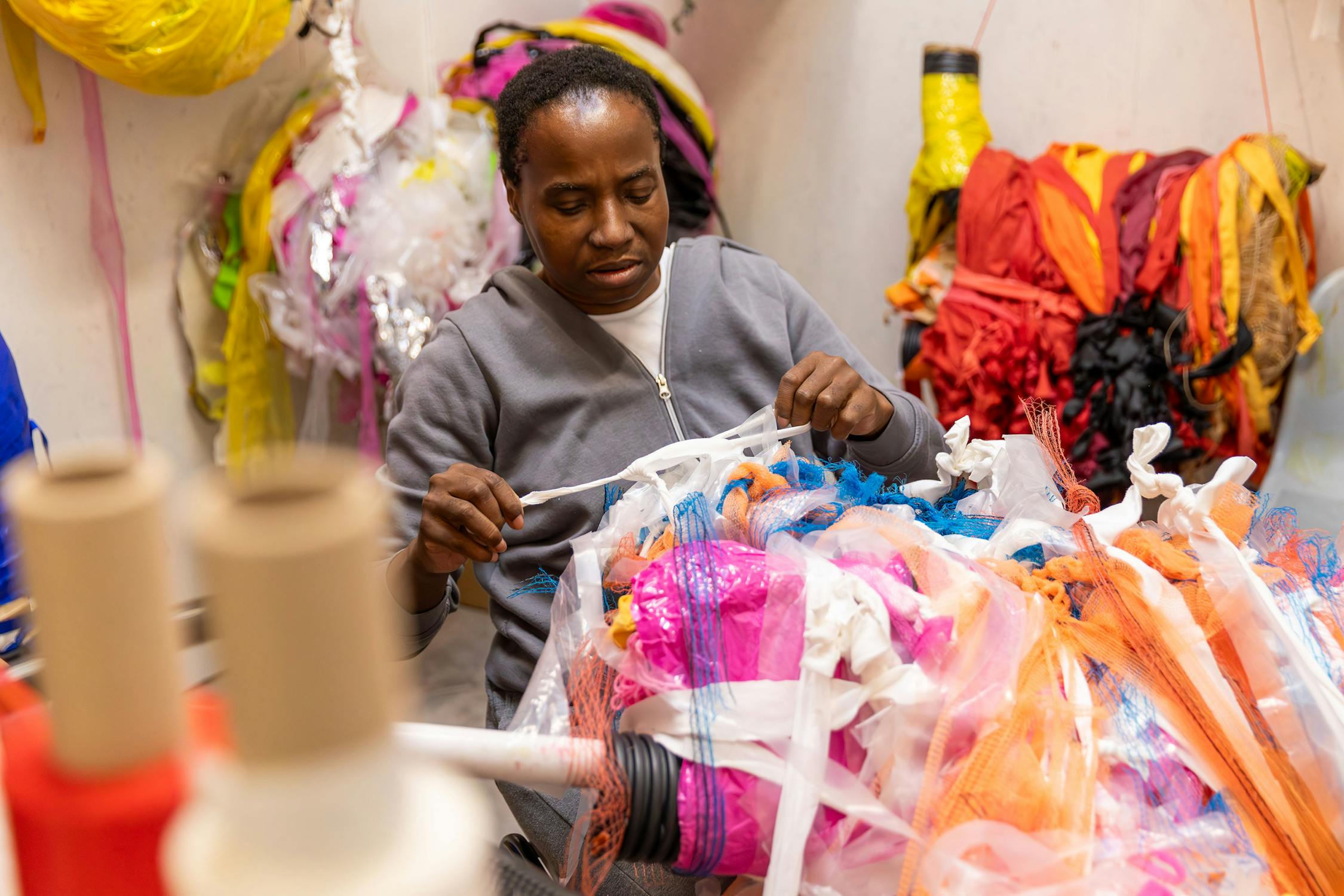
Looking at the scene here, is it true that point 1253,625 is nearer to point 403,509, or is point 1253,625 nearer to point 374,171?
point 403,509

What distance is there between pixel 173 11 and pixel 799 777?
1675mm

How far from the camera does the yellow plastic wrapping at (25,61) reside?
1794 millimetres

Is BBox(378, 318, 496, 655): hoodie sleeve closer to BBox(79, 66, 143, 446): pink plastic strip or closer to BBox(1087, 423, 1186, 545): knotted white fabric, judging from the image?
BBox(1087, 423, 1186, 545): knotted white fabric

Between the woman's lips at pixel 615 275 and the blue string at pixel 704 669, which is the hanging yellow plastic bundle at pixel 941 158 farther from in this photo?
the blue string at pixel 704 669

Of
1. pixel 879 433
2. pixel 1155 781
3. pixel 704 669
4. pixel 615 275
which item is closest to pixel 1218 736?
pixel 1155 781

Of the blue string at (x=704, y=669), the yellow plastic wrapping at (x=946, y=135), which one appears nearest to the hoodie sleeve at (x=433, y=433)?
the blue string at (x=704, y=669)

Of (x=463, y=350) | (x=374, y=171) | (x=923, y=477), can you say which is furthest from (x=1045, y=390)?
(x=374, y=171)

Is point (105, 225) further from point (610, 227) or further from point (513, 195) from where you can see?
point (610, 227)

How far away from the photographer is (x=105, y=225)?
2.03 meters

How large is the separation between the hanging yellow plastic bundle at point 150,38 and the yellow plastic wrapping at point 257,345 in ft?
0.65

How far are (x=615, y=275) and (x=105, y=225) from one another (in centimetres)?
137

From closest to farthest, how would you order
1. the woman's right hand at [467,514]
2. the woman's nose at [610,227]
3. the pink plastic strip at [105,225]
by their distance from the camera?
the woman's right hand at [467,514] → the woman's nose at [610,227] → the pink plastic strip at [105,225]

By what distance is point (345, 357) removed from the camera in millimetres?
2113

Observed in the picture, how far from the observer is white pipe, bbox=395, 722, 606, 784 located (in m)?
0.55
